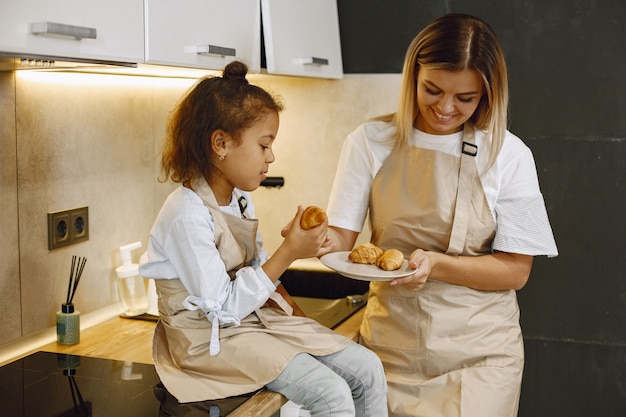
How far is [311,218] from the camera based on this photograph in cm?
148

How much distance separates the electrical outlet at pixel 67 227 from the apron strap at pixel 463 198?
900 millimetres

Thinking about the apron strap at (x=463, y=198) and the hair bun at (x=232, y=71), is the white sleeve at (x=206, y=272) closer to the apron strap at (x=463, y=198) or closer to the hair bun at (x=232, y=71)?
the hair bun at (x=232, y=71)

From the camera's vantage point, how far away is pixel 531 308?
A: 2320 millimetres

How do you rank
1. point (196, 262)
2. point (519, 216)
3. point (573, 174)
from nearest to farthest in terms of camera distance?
1. point (196, 262)
2. point (519, 216)
3. point (573, 174)

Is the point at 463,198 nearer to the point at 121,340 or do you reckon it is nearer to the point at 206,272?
the point at 206,272

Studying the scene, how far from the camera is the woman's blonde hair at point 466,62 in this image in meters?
1.61

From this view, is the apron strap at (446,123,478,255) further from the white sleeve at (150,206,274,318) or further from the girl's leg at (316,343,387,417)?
the white sleeve at (150,206,274,318)

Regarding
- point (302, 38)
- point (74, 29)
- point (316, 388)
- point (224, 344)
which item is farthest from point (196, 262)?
point (302, 38)

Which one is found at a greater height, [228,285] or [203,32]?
[203,32]

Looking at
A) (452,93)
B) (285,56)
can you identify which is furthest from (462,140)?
(285,56)

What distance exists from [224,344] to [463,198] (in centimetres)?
61

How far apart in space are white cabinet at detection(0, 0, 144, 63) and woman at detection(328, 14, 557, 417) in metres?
0.60

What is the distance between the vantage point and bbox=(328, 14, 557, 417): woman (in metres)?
1.64

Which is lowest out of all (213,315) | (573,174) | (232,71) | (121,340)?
(121,340)
